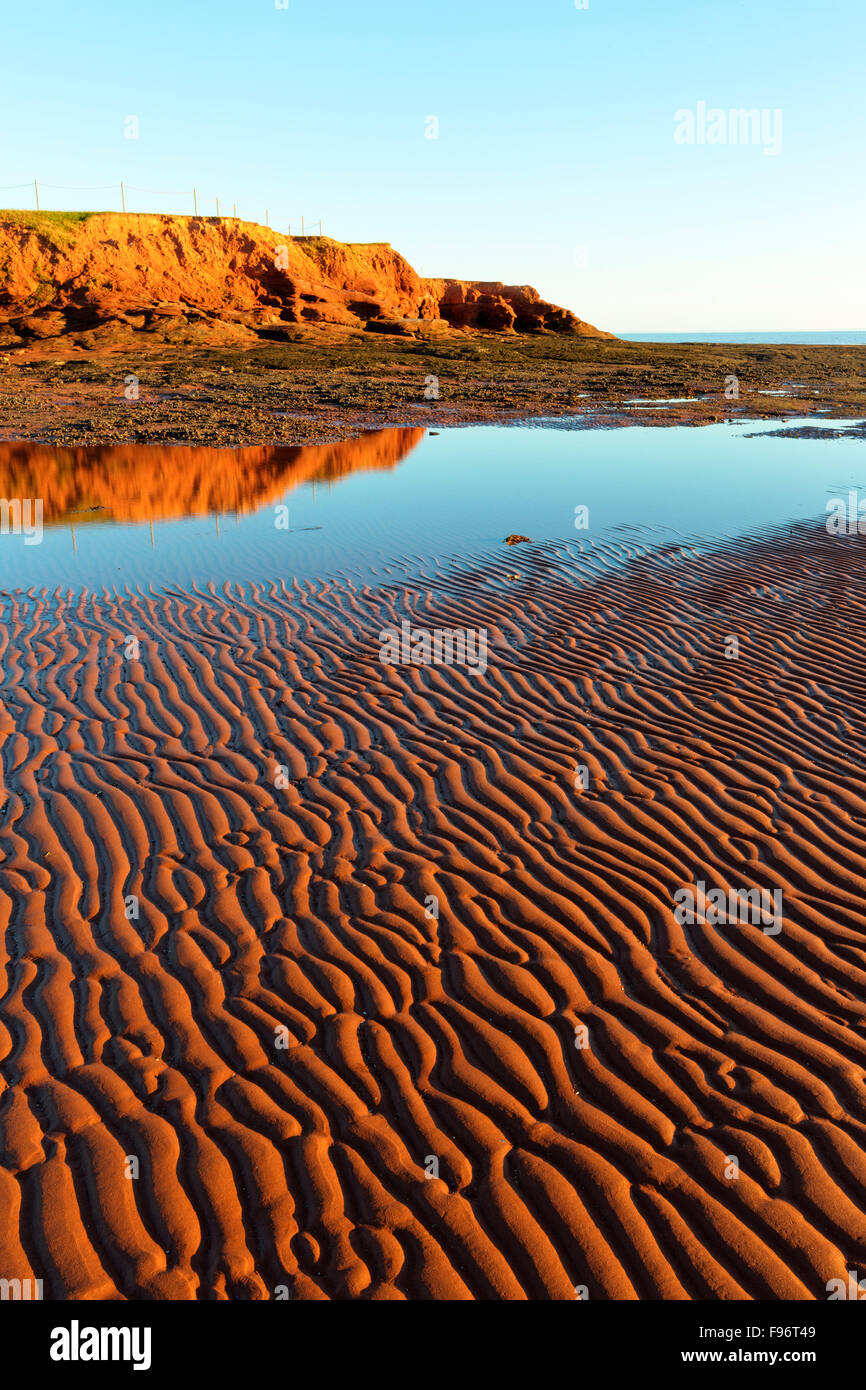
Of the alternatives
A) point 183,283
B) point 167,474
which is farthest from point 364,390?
point 183,283

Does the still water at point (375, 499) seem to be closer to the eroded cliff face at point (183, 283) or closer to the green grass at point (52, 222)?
the eroded cliff face at point (183, 283)

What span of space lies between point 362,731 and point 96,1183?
4883 mm

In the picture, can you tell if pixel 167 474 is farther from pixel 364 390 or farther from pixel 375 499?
pixel 364 390

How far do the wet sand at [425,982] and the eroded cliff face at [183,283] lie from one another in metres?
45.1

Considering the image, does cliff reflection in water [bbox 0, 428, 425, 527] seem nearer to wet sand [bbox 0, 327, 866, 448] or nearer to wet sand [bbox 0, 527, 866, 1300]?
wet sand [bbox 0, 327, 866, 448]

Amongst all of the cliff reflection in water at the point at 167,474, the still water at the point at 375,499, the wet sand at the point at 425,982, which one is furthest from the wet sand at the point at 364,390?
the wet sand at the point at 425,982

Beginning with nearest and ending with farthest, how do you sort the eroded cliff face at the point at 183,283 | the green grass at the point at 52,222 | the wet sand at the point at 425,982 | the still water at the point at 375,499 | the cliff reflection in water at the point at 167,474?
1. the wet sand at the point at 425,982
2. the still water at the point at 375,499
3. the cliff reflection in water at the point at 167,474
4. the eroded cliff face at the point at 183,283
5. the green grass at the point at 52,222

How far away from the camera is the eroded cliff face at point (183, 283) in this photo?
49.8 metres

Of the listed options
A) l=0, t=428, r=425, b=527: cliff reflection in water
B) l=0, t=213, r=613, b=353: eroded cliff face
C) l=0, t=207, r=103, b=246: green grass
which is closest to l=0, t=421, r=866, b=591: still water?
l=0, t=428, r=425, b=527: cliff reflection in water

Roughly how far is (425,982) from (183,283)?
62.6 m

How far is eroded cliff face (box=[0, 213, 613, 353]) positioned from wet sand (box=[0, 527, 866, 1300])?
45.1 m

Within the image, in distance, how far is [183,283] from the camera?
58.1m

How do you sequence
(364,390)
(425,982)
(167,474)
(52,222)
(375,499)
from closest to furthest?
(425,982)
(375,499)
(167,474)
(364,390)
(52,222)
